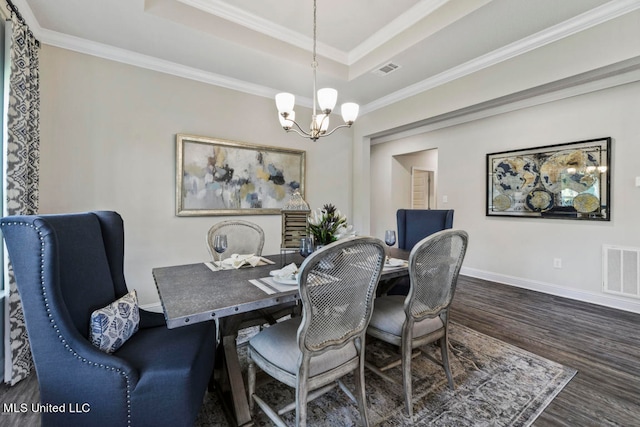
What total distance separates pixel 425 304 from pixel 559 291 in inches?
129

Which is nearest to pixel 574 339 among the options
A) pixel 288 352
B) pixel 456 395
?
pixel 456 395

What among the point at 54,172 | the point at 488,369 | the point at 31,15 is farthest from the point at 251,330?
the point at 31,15

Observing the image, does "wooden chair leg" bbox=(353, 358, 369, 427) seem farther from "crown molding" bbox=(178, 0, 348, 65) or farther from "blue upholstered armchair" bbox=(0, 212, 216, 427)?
"crown molding" bbox=(178, 0, 348, 65)

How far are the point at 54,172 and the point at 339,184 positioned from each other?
11.0ft

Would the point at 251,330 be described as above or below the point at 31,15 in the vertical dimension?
below

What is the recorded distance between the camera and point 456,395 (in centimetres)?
177

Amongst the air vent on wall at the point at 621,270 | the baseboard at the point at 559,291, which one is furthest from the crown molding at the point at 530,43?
the baseboard at the point at 559,291

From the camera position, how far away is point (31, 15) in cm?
231

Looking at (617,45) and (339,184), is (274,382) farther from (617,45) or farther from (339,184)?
(617,45)

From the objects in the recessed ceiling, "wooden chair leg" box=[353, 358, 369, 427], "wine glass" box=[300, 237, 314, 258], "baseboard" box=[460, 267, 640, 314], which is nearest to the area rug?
"wooden chair leg" box=[353, 358, 369, 427]

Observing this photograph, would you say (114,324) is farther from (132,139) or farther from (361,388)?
(132,139)

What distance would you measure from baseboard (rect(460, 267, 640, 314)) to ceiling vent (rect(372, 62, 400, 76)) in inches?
133

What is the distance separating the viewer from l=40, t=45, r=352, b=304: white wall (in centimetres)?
262

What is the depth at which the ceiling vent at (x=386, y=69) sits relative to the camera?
10.2 ft
